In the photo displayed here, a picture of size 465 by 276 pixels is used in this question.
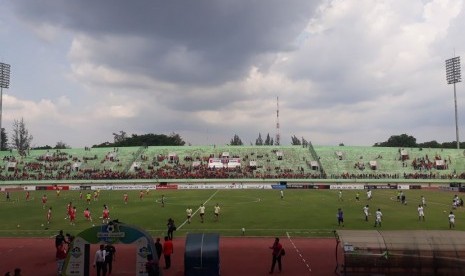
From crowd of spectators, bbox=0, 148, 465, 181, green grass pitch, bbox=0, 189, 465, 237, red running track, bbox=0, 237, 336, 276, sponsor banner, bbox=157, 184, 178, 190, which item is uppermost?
crowd of spectators, bbox=0, 148, 465, 181

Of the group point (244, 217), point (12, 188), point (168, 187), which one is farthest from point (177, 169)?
point (244, 217)

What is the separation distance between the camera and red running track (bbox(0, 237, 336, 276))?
2041 cm

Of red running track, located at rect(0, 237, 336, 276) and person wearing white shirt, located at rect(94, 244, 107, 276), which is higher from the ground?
person wearing white shirt, located at rect(94, 244, 107, 276)

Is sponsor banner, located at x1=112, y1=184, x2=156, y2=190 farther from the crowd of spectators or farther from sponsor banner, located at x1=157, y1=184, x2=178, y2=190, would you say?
the crowd of spectators

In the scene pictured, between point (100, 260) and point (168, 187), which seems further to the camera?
point (168, 187)

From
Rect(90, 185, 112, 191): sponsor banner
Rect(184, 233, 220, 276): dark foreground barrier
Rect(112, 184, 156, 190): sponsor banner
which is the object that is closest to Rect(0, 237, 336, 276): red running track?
Rect(184, 233, 220, 276): dark foreground barrier

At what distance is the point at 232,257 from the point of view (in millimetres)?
22750

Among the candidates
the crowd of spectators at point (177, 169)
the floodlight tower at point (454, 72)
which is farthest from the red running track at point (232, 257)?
the floodlight tower at point (454, 72)

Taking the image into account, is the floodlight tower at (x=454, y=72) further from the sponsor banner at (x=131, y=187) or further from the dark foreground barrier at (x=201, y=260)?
the dark foreground barrier at (x=201, y=260)

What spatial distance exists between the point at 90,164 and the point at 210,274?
81724mm

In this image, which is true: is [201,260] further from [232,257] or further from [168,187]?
[168,187]

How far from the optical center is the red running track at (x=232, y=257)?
A: 20.4 metres

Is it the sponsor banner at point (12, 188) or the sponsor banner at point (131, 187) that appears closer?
the sponsor banner at point (131, 187)

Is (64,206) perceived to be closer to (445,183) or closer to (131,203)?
(131,203)
